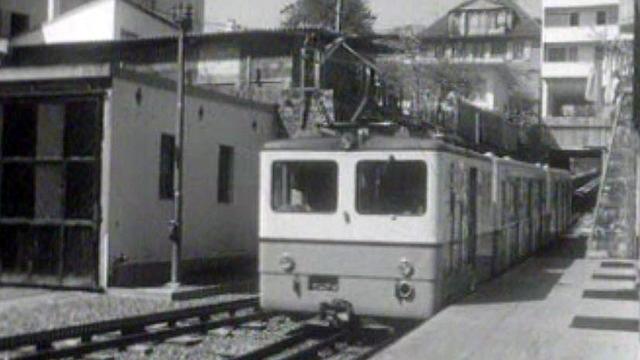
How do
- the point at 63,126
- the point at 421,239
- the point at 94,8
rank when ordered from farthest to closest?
the point at 94,8
the point at 63,126
the point at 421,239

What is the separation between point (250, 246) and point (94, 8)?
45.7ft

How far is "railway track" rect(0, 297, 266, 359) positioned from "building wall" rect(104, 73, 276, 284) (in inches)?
141

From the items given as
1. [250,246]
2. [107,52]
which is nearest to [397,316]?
[250,246]

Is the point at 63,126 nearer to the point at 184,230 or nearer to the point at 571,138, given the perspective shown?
the point at 184,230

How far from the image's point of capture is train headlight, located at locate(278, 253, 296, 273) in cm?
1152

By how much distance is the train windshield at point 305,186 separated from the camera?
1162 cm

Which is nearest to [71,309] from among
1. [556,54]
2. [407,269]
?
[407,269]

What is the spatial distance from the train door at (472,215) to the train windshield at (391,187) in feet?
5.83

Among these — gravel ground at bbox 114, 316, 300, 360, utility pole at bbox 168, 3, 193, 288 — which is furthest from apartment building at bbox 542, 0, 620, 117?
gravel ground at bbox 114, 316, 300, 360

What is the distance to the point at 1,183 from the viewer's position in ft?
56.0

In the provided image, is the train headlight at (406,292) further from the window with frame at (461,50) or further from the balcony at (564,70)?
the window with frame at (461,50)

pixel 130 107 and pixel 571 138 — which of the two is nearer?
pixel 130 107

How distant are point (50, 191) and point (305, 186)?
6.67 meters

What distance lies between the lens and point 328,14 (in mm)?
74312
